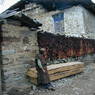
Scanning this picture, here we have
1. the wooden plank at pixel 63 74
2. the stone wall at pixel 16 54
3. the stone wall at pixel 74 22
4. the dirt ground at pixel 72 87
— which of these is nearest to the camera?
the dirt ground at pixel 72 87

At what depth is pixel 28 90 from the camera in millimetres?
6098

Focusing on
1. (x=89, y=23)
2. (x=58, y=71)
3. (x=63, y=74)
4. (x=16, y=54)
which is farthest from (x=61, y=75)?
(x=89, y=23)

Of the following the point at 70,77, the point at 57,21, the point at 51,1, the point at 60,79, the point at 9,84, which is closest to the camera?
the point at 9,84

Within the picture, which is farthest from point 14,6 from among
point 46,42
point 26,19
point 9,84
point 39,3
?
point 9,84

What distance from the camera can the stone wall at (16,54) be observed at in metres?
5.95

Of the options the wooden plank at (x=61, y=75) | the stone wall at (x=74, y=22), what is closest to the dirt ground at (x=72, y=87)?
the wooden plank at (x=61, y=75)

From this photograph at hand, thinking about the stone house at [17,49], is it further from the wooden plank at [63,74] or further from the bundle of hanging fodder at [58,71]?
the wooden plank at [63,74]

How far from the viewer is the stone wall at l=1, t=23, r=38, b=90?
595 cm

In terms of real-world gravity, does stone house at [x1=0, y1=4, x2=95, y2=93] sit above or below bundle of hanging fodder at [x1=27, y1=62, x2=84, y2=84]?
above

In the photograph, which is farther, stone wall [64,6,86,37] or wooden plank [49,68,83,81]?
stone wall [64,6,86,37]

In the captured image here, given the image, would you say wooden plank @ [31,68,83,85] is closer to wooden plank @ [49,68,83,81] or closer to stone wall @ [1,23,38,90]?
wooden plank @ [49,68,83,81]

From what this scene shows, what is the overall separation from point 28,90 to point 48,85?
2.60ft

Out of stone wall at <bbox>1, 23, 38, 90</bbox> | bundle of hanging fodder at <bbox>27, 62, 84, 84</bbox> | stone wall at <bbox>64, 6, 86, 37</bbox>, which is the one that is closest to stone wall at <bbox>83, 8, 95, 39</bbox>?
stone wall at <bbox>64, 6, 86, 37</bbox>

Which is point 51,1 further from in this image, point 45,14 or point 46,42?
point 46,42
